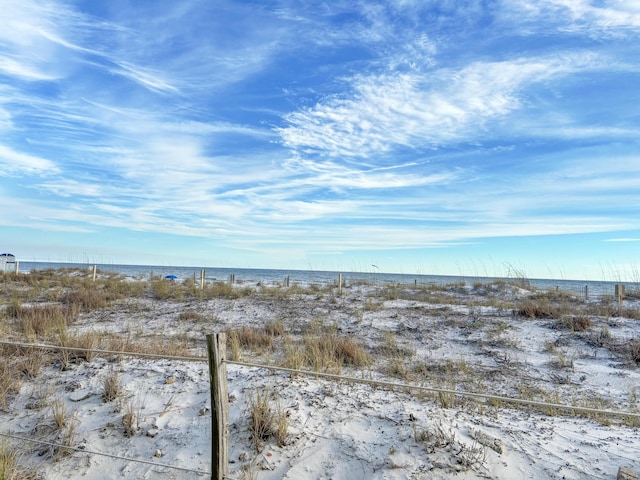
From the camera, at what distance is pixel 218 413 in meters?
4.04

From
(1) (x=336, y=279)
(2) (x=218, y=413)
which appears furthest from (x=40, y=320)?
(1) (x=336, y=279)

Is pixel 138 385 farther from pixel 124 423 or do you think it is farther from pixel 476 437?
pixel 476 437

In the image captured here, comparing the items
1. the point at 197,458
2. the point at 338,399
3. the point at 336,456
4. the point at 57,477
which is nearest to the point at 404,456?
the point at 336,456

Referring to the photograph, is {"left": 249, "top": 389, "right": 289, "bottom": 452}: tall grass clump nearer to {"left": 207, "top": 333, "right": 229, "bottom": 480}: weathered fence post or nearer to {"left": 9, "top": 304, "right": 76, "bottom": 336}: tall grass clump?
{"left": 207, "top": 333, "right": 229, "bottom": 480}: weathered fence post

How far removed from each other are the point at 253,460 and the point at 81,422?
232 centimetres

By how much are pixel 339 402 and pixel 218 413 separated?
1.97m

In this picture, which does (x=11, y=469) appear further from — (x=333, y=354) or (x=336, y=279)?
(x=336, y=279)

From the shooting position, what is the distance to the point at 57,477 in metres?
4.54

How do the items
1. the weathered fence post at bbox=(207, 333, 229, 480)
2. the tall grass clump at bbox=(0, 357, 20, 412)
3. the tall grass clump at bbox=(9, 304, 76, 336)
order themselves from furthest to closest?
the tall grass clump at bbox=(9, 304, 76, 336), the tall grass clump at bbox=(0, 357, 20, 412), the weathered fence post at bbox=(207, 333, 229, 480)

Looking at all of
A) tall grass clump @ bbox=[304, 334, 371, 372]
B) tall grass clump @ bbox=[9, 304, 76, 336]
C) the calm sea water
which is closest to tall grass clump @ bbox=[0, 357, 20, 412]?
tall grass clump @ bbox=[9, 304, 76, 336]

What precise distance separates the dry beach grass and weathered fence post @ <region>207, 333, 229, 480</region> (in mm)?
340

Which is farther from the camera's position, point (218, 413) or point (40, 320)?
point (40, 320)

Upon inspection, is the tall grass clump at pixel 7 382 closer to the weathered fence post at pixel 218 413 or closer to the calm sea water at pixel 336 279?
the weathered fence post at pixel 218 413

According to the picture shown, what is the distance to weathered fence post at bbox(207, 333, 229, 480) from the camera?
4004mm
